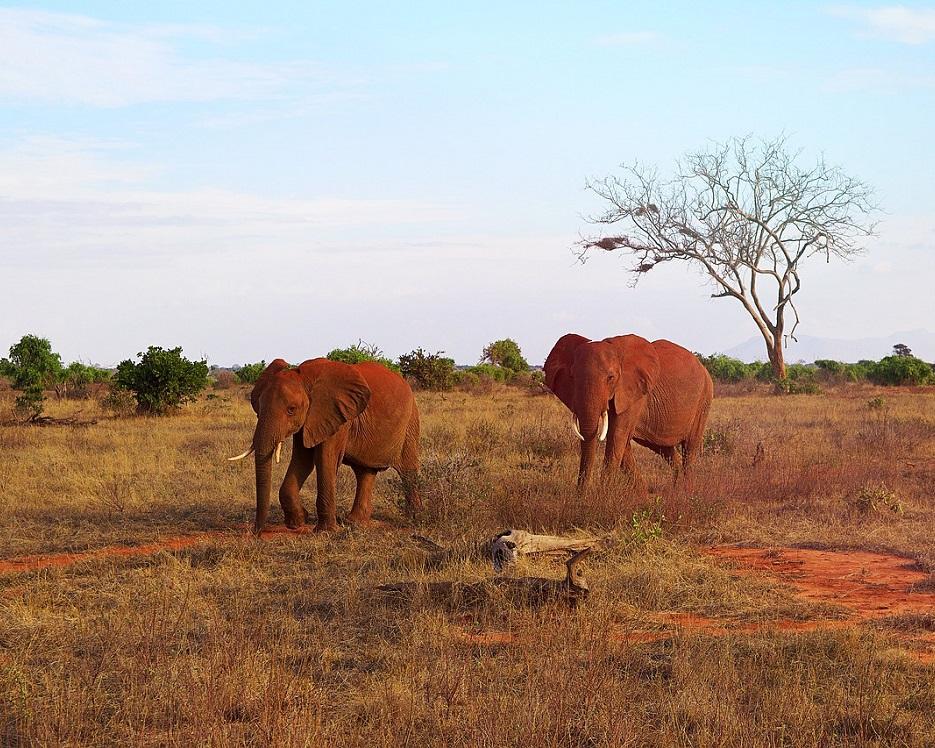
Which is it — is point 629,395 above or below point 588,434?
above

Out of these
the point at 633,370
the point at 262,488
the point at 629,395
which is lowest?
the point at 262,488

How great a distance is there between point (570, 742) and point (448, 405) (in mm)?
21509

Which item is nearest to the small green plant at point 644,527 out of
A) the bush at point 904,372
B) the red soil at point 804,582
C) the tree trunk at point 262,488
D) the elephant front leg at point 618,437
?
the red soil at point 804,582

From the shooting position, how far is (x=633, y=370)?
12.9m

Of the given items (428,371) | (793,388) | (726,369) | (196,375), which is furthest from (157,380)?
(726,369)

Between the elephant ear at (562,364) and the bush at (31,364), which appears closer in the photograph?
the elephant ear at (562,364)

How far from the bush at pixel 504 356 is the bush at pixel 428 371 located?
42.3ft

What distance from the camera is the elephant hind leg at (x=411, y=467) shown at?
38.5 ft

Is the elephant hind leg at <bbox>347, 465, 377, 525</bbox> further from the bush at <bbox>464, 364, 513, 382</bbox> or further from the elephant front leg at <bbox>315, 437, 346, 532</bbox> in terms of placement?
the bush at <bbox>464, 364, 513, 382</bbox>

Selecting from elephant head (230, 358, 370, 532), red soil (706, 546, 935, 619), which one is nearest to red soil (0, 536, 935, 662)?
red soil (706, 546, 935, 619)

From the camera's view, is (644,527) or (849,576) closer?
(849,576)

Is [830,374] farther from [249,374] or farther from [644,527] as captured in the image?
[644,527]

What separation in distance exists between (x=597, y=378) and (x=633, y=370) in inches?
30.2

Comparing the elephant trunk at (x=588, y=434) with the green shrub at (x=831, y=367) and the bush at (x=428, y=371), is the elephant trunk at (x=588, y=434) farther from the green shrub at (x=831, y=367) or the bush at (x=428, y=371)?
the green shrub at (x=831, y=367)
